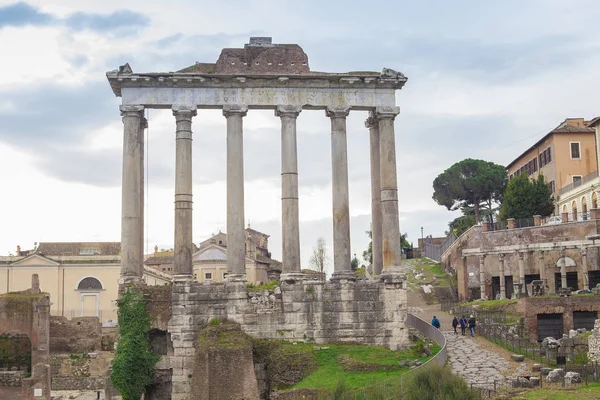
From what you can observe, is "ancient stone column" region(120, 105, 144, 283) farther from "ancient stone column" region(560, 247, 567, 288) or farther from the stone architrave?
the stone architrave

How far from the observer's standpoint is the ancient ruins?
26.2 meters

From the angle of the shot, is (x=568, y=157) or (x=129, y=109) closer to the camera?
(x=129, y=109)

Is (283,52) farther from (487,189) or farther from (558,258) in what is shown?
(487,189)

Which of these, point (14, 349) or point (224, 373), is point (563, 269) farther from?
point (14, 349)

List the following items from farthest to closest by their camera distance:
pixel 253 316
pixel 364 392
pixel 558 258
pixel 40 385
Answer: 1. pixel 558 258
2. pixel 40 385
3. pixel 253 316
4. pixel 364 392

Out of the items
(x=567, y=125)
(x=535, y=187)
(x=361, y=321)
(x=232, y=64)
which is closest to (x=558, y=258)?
(x=535, y=187)

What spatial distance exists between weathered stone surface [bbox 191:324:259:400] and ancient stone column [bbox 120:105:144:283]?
4899 mm

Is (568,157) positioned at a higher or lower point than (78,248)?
higher

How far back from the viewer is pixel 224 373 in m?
22.4

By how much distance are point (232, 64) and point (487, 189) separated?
43.8 m

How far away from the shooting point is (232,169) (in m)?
27.3

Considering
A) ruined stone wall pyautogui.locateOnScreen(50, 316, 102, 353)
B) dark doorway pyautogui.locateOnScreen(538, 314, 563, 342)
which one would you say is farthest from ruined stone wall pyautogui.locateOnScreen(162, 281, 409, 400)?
ruined stone wall pyautogui.locateOnScreen(50, 316, 102, 353)

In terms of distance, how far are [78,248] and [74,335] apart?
1302 cm

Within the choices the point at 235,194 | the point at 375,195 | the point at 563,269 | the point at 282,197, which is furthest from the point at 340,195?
the point at 563,269
